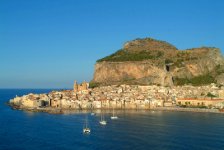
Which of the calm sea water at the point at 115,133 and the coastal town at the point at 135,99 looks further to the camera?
the coastal town at the point at 135,99

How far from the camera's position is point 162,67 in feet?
366

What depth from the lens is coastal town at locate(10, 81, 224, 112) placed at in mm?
91463

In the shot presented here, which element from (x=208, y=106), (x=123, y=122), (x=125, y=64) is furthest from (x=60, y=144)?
(x=125, y=64)

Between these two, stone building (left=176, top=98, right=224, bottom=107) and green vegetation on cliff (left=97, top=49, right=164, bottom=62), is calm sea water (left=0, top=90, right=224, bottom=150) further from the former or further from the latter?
green vegetation on cliff (left=97, top=49, right=164, bottom=62)

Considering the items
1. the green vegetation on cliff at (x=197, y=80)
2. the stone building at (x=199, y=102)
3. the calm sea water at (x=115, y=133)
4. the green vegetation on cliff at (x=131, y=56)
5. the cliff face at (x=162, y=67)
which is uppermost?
the green vegetation on cliff at (x=131, y=56)

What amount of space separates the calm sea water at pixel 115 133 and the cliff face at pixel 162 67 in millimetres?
41157

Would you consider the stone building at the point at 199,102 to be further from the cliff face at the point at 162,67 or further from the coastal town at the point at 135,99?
the cliff face at the point at 162,67

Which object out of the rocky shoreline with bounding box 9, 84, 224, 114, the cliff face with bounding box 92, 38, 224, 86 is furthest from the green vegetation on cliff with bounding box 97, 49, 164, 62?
the rocky shoreline with bounding box 9, 84, 224, 114

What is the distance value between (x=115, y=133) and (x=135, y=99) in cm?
3948

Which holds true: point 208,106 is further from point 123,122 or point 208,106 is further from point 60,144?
point 60,144

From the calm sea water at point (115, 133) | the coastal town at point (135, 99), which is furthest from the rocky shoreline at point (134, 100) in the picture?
the calm sea water at point (115, 133)

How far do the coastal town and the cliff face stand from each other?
6698mm

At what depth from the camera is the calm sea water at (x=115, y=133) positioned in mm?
46344

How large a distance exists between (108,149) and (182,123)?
22648 millimetres
